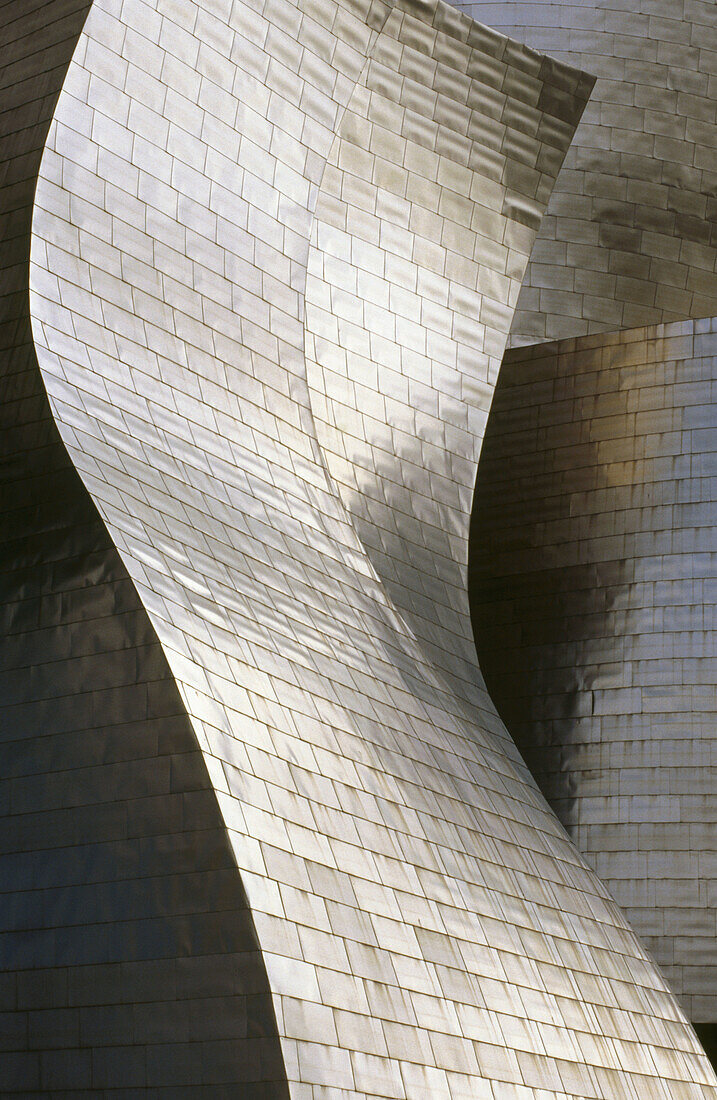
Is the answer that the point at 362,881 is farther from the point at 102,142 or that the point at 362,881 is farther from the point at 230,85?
the point at 230,85

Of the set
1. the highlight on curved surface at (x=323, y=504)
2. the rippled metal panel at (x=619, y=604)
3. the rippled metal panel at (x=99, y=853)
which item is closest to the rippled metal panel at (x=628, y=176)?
the rippled metal panel at (x=619, y=604)

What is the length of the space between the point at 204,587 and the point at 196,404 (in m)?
1.84

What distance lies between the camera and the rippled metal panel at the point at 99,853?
7305mm

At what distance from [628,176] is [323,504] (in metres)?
9.29

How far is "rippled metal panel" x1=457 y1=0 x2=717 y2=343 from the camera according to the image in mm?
18516

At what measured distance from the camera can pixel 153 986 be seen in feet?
24.3

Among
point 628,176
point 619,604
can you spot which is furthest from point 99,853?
point 628,176

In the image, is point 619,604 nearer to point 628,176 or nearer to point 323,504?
point 323,504

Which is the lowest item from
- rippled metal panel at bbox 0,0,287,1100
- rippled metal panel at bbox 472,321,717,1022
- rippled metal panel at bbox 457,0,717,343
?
rippled metal panel at bbox 0,0,287,1100

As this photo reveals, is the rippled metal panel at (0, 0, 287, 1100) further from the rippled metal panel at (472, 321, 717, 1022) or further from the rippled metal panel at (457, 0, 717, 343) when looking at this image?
the rippled metal panel at (457, 0, 717, 343)

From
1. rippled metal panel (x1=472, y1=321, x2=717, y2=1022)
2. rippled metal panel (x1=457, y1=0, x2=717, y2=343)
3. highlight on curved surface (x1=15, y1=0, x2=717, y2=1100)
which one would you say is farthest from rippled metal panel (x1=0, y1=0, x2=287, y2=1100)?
rippled metal panel (x1=457, y1=0, x2=717, y2=343)

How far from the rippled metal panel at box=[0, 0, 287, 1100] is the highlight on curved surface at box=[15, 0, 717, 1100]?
0.50ft

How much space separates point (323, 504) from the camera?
11352 millimetres

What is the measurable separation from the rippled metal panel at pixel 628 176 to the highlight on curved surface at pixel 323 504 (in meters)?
4.28
